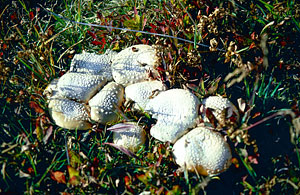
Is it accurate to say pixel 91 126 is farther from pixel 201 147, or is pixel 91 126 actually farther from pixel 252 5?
pixel 252 5

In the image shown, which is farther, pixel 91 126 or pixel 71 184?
pixel 91 126

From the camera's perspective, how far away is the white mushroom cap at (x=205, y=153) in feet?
6.42

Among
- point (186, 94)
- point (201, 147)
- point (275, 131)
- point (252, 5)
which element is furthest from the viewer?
point (252, 5)

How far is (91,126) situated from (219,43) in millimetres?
1360

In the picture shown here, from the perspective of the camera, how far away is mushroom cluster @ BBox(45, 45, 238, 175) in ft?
6.52

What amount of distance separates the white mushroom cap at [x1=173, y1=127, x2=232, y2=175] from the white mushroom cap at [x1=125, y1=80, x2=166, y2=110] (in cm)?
46

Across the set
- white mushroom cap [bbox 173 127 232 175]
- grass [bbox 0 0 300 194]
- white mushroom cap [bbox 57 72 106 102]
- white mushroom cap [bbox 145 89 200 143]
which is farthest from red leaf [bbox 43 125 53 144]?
white mushroom cap [bbox 173 127 232 175]

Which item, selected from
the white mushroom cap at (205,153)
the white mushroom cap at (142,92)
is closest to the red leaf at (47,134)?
the white mushroom cap at (142,92)

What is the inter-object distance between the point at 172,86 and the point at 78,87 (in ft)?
2.59

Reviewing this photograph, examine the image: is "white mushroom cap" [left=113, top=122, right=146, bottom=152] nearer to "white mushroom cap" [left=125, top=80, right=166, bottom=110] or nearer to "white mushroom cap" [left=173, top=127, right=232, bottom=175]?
"white mushroom cap" [left=125, top=80, right=166, bottom=110]

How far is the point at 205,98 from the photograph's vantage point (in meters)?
2.30

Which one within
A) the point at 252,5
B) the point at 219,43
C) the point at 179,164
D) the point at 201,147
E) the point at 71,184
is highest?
the point at 252,5

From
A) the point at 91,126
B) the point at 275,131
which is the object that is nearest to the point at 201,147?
the point at 275,131

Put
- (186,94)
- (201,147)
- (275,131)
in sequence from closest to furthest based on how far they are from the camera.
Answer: (201,147), (186,94), (275,131)
